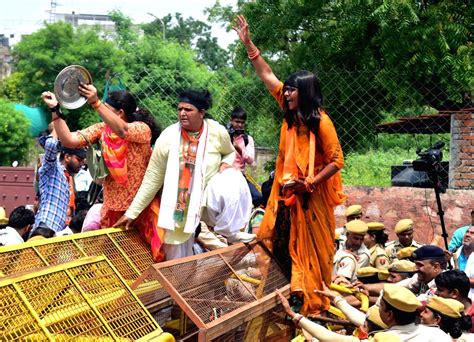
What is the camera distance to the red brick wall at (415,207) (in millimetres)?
9250

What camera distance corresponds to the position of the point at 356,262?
6957 mm

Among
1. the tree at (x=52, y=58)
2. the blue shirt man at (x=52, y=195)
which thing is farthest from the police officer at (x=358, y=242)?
the tree at (x=52, y=58)

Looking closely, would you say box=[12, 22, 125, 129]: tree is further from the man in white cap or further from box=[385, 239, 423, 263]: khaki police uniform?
the man in white cap

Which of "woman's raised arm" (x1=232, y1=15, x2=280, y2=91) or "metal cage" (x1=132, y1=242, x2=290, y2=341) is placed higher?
"woman's raised arm" (x1=232, y1=15, x2=280, y2=91)

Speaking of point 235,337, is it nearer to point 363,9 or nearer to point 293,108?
point 293,108

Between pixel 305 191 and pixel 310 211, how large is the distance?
20 centimetres

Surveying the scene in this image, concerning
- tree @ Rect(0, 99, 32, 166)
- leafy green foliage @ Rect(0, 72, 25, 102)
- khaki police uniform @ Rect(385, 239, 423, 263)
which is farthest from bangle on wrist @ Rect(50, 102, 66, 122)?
leafy green foliage @ Rect(0, 72, 25, 102)

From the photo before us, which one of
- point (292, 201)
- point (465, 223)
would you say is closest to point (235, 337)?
point (292, 201)

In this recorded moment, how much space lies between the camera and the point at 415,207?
31.1 ft

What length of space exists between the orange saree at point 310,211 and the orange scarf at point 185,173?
2.14 ft

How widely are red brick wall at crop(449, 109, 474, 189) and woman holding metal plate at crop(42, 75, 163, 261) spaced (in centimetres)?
479

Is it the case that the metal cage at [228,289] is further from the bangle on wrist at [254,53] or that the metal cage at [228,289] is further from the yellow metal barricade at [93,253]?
the bangle on wrist at [254,53]

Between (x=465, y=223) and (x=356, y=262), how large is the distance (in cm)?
274

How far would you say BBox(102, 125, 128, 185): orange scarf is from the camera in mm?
5840
